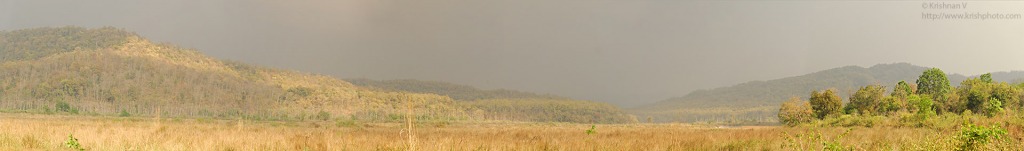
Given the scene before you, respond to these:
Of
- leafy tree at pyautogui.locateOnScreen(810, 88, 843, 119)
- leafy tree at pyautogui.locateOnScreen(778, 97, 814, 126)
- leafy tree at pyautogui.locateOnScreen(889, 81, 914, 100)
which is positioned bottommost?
leafy tree at pyautogui.locateOnScreen(778, 97, 814, 126)

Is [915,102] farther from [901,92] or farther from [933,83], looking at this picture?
[933,83]

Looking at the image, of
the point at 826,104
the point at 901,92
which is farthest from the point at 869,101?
the point at 901,92

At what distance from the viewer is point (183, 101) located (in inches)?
6585

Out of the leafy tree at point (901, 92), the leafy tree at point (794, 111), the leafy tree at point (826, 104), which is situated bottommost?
the leafy tree at point (794, 111)

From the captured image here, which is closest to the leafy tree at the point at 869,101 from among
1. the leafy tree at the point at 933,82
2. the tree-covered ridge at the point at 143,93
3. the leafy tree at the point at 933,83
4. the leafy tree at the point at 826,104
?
the leafy tree at the point at 826,104

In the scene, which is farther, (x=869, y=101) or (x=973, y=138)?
(x=869, y=101)

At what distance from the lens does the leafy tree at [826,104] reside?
66.4m

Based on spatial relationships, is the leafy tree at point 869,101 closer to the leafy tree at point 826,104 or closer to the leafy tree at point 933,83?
the leafy tree at point 826,104

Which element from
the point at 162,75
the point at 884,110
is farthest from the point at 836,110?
the point at 162,75

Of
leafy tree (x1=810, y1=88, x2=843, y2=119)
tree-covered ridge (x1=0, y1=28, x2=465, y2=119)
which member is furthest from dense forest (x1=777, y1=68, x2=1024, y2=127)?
tree-covered ridge (x1=0, y1=28, x2=465, y2=119)

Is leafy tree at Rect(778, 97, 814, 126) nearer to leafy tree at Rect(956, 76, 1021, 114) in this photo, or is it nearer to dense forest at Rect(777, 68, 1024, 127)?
dense forest at Rect(777, 68, 1024, 127)

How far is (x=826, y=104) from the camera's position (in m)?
66.8

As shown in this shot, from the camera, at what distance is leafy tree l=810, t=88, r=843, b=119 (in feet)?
218

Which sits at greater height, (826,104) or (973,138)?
(973,138)
